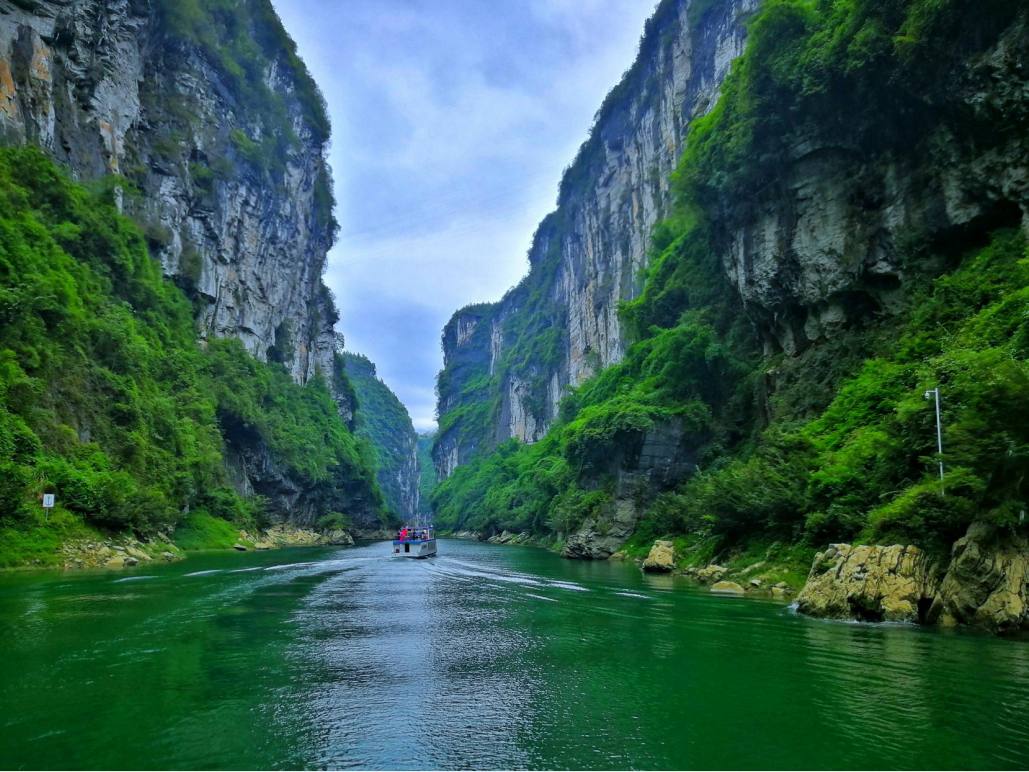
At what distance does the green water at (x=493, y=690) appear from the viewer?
5660mm

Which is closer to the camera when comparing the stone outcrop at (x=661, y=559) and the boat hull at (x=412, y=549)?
the stone outcrop at (x=661, y=559)

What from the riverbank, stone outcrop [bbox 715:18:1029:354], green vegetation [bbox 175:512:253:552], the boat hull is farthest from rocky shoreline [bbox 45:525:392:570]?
stone outcrop [bbox 715:18:1029:354]

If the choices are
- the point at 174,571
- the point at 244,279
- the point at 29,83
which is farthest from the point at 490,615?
the point at 244,279

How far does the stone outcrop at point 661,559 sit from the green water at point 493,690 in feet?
37.4

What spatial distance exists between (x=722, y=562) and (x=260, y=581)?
1570cm

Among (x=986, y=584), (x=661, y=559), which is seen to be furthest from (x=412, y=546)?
(x=986, y=584)

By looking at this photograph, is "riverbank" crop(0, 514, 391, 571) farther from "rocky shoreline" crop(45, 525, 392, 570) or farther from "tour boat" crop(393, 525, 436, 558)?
"tour boat" crop(393, 525, 436, 558)

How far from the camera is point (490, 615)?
1420 cm

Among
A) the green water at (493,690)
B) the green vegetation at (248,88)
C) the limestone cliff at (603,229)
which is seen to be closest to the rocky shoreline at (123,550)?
the green water at (493,690)

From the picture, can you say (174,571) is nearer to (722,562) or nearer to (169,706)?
(169,706)

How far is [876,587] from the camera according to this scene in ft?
40.4

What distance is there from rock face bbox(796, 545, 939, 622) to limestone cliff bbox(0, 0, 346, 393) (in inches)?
1650

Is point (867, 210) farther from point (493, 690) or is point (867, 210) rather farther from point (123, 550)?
point (123, 550)

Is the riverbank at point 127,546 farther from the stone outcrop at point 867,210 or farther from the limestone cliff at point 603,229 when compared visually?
the limestone cliff at point 603,229
